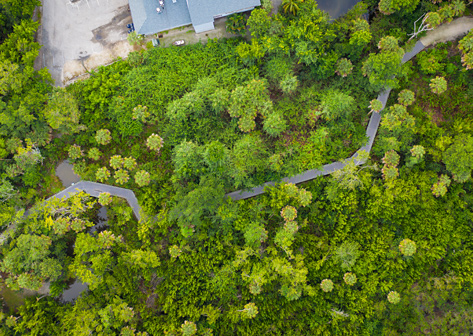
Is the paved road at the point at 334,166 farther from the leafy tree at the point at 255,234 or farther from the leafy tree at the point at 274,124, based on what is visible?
the leafy tree at the point at 274,124

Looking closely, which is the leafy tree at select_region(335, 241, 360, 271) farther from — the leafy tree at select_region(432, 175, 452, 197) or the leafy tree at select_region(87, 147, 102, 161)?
the leafy tree at select_region(87, 147, 102, 161)

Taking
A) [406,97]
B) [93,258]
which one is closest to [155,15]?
[93,258]

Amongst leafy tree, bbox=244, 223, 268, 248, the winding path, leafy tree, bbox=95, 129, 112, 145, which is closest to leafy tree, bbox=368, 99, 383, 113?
the winding path

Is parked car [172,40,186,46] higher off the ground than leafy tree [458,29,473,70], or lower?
higher

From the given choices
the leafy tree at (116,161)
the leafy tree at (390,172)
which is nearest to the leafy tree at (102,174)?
the leafy tree at (116,161)

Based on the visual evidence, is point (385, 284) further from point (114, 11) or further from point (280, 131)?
point (114, 11)

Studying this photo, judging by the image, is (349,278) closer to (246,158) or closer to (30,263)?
(246,158)
